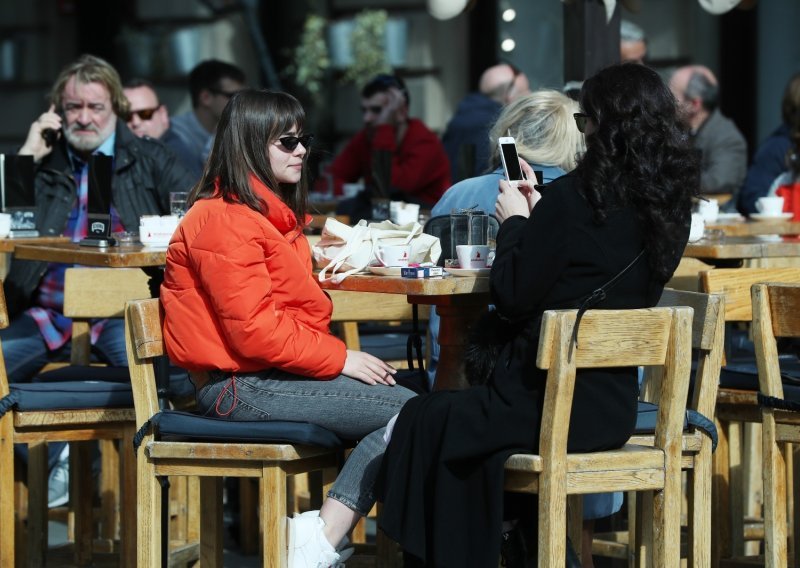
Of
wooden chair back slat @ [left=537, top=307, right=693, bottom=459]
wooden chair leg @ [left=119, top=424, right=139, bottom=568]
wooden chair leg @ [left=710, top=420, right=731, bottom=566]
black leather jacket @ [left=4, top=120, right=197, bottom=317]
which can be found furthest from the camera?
black leather jacket @ [left=4, top=120, right=197, bottom=317]

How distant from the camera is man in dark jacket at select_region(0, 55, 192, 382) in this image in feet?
17.5

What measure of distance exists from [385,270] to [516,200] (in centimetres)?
38

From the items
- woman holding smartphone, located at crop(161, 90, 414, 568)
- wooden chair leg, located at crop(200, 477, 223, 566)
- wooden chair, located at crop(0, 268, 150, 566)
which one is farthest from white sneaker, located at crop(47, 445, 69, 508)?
woman holding smartphone, located at crop(161, 90, 414, 568)

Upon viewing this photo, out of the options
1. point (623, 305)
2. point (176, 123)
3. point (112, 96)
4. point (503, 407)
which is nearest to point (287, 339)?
point (503, 407)

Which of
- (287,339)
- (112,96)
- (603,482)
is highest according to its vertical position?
(112,96)

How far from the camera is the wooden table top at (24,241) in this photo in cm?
481

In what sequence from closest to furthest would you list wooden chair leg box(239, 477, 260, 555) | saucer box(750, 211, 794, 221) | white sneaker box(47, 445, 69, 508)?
1. wooden chair leg box(239, 477, 260, 555)
2. white sneaker box(47, 445, 69, 508)
3. saucer box(750, 211, 794, 221)

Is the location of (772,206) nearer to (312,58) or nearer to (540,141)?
(540,141)

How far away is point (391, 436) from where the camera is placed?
3664 millimetres

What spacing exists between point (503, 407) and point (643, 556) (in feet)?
2.01

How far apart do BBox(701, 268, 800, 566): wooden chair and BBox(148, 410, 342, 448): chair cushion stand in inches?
50.6

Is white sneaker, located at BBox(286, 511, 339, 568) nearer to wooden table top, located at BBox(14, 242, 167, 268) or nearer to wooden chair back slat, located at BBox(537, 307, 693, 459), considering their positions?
wooden chair back slat, located at BBox(537, 307, 693, 459)

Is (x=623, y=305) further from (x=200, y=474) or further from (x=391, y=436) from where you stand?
(x=200, y=474)

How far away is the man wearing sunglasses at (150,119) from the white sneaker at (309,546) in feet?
12.5
